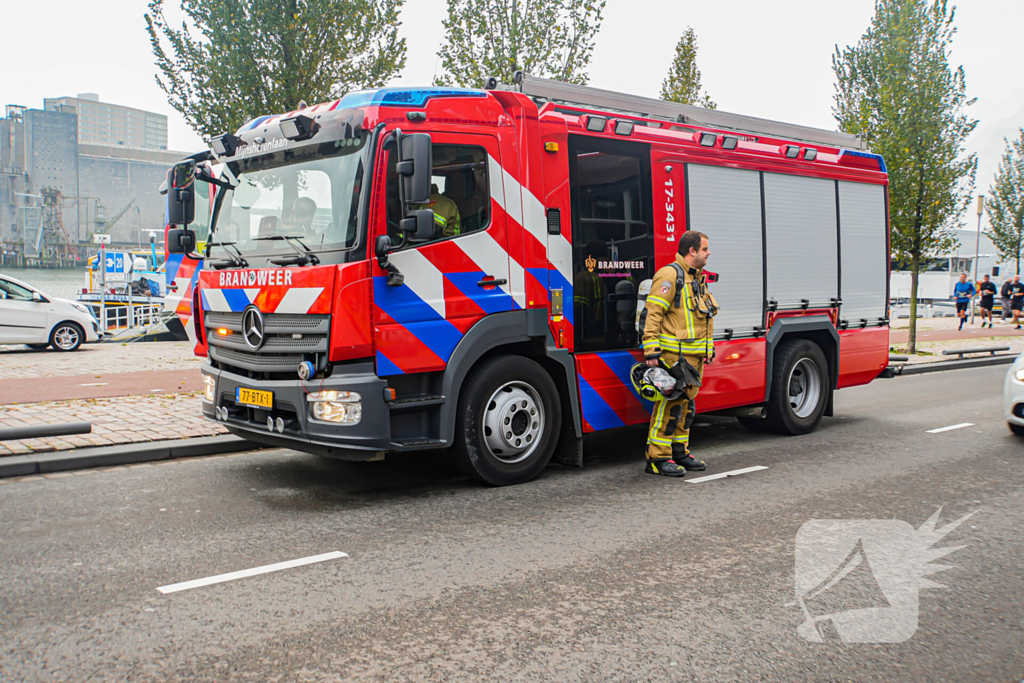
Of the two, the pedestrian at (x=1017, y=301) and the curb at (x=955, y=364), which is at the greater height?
the pedestrian at (x=1017, y=301)

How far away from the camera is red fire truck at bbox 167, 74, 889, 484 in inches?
221

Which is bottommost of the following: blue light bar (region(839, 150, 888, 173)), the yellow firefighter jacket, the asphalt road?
the asphalt road

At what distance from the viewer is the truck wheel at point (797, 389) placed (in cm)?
860

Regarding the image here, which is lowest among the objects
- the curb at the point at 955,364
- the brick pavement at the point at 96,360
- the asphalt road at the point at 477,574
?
the asphalt road at the point at 477,574

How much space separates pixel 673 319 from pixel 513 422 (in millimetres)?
1576

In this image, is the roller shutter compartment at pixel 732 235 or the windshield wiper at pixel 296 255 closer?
the windshield wiper at pixel 296 255

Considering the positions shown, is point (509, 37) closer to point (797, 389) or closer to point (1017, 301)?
point (797, 389)

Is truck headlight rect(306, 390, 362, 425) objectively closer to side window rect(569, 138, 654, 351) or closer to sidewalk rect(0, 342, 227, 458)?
side window rect(569, 138, 654, 351)

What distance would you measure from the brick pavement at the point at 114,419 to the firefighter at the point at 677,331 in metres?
4.21

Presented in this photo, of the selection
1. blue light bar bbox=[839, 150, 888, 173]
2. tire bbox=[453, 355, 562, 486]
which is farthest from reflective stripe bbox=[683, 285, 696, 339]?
blue light bar bbox=[839, 150, 888, 173]

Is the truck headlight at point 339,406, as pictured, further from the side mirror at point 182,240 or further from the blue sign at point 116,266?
the blue sign at point 116,266

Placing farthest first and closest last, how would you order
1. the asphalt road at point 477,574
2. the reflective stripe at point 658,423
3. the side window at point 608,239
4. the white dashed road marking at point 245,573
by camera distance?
the reflective stripe at point 658,423 < the side window at point 608,239 < the white dashed road marking at point 245,573 < the asphalt road at point 477,574

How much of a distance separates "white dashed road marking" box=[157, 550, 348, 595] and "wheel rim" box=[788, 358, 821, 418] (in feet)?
19.3

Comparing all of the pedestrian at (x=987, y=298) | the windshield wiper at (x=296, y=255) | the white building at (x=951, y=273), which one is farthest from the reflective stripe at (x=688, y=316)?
the white building at (x=951, y=273)
